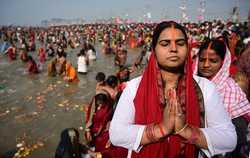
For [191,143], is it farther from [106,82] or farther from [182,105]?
[106,82]

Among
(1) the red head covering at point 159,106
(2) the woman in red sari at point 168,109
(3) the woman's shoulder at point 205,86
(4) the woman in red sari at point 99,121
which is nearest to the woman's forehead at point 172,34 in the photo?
(2) the woman in red sari at point 168,109

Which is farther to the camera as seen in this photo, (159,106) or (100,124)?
(100,124)

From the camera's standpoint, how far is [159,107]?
5.26 feet

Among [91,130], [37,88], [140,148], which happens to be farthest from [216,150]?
[37,88]

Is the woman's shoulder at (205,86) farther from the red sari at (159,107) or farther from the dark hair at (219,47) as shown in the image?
the dark hair at (219,47)

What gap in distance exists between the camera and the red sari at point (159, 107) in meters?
1.60

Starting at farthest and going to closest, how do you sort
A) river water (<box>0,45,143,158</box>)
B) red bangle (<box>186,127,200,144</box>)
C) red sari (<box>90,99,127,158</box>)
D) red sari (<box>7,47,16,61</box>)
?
red sari (<box>7,47,16,61</box>)
river water (<box>0,45,143,158</box>)
red sari (<box>90,99,127,158</box>)
red bangle (<box>186,127,200,144</box>)

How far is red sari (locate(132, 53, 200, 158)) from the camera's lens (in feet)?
5.26

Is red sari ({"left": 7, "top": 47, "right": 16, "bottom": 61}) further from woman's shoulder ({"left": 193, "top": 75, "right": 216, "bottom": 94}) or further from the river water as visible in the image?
woman's shoulder ({"left": 193, "top": 75, "right": 216, "bottom": 94})

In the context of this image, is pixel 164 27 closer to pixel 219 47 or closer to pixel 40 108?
pixel 219 47

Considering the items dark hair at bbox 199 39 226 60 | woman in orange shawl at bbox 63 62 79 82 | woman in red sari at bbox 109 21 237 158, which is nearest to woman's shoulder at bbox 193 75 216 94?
woman in red sari at bbox 109 21 237 158

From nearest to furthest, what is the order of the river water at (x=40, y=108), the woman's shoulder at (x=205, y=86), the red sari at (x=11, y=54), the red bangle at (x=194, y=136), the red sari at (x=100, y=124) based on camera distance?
the red bangle at (x=194, y=136), the woman's shoulder at (x=205, y=86), the red sari at (x=100, y=124), the river water at (x=40, y=108), the red sari at (x=11, y=54)

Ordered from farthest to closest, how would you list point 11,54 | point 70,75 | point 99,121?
point 11,54
point 70,75
point 99,121

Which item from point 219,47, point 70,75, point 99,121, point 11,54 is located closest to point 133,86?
point 219,47
